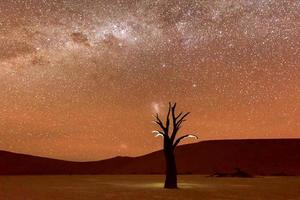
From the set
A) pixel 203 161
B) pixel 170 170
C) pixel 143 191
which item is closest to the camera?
pixel 143 191

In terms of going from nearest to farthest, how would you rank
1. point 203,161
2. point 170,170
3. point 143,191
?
1. point 143,191
2. point 170,170
3. point 203,161

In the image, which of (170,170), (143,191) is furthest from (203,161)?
(143,191)

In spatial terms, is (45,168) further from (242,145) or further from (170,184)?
(170,184)

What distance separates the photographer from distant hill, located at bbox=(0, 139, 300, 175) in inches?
3836

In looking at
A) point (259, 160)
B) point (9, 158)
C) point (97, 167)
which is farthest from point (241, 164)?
point (9, 158)

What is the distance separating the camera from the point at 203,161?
107m

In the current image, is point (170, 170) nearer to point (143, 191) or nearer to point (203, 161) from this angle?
point (143, 191)

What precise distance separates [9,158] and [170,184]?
110m

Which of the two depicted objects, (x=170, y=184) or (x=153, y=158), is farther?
(x=153, y=158)

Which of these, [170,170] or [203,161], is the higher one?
[203,161]

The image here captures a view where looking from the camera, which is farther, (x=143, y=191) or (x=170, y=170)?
(x=170, y=170)

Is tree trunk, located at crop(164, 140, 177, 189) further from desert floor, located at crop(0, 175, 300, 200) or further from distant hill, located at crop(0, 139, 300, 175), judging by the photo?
distant hill, located at crop(0, 139, 300, 175)

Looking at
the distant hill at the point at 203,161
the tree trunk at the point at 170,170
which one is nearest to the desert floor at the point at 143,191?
the tree trunk at the point at 170,170

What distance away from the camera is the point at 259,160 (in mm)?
103938
